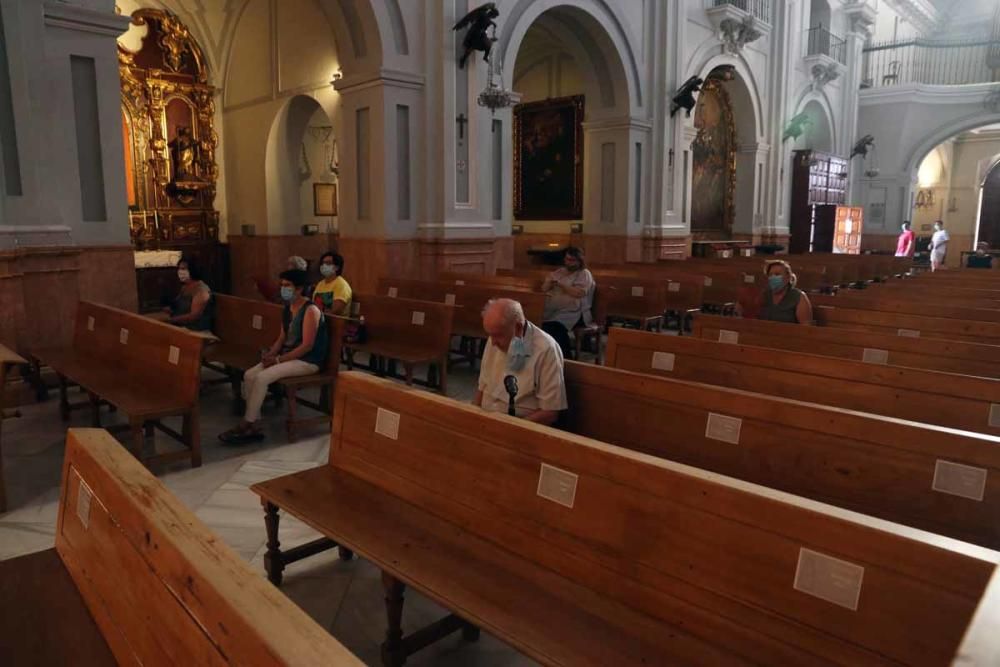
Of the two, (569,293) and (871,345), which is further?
(569,293)

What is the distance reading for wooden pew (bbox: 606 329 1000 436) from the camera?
3.12 meters

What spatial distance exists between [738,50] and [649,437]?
15033 mm

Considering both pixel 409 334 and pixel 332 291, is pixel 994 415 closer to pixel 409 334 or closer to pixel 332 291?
pixel 409 334

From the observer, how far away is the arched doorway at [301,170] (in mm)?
12320

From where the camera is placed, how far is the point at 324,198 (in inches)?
529

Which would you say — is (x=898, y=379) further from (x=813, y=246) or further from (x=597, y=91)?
(x=813, y=246)

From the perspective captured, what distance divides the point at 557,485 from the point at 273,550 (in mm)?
1629

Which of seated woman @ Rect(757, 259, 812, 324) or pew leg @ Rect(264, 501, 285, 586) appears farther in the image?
seated woman @ Rect(757, 259, 812, 324)

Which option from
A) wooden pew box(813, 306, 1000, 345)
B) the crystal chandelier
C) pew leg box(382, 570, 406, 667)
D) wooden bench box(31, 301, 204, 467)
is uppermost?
the crystal chandelier

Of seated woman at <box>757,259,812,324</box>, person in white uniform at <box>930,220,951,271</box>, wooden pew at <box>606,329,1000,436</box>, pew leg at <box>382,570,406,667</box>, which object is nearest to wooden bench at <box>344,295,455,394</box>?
wooden pew at <box>606,329,1000,436</box>

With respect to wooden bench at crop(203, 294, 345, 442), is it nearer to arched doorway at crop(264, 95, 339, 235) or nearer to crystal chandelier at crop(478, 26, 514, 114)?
crystal chandelier at crop(478, 26, 514, 114)

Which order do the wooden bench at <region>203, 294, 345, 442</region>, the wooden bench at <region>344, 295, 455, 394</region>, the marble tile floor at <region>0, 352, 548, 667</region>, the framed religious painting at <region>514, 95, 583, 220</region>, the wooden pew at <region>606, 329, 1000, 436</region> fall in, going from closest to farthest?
the marble tile floor at <region>0, 352, 548, 667</region>
the wooden pew at <region>606, 329, 1000, 436</region>
the wooden bench at <region>203, 294, 345, 442</region>
the wooden bench at <region>344, 295, 455, 394</region>
the framed religious painting at <region>514, 95, 583, 220</region>

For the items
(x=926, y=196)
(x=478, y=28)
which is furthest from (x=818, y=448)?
(x=926, y=196)

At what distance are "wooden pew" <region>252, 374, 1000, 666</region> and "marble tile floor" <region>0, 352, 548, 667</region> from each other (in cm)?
29
